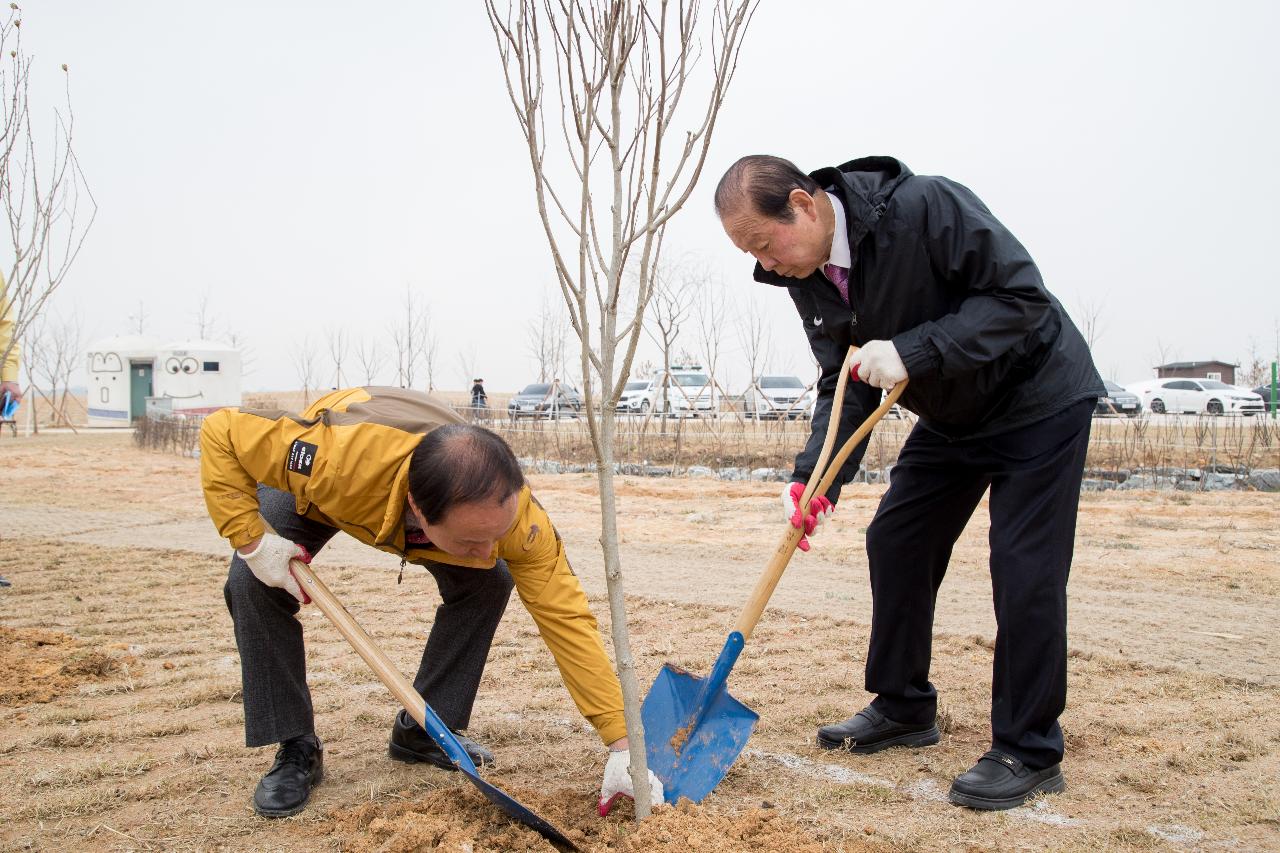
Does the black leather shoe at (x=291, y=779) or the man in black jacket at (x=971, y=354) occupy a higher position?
the man in black jacket at (x=971, y=354)

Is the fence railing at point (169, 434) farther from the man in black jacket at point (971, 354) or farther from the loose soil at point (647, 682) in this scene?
the man in black jacket at point (971, 354)

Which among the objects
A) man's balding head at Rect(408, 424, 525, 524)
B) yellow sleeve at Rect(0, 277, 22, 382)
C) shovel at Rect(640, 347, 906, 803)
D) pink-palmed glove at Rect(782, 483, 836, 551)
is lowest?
shovel at Rect(640, 347, 906, 803)

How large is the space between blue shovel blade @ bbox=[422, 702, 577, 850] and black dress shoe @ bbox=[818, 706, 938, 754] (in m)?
1.05

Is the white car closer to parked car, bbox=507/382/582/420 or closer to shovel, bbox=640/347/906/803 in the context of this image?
parked car, bbox=507/382/582/420

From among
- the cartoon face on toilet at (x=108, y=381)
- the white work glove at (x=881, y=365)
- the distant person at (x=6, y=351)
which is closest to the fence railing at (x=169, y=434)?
the cartoon face on toilet at (x=108, y=381)

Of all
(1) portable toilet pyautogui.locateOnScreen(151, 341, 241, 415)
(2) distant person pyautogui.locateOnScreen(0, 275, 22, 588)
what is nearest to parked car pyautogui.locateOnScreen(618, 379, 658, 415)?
(1) portable toilet pyautogui.locateOnScreen(151, 341, 241, 415)

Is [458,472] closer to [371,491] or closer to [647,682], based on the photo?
[371,491]

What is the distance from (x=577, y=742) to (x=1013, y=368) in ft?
5.79

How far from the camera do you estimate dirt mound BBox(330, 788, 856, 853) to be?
6.98ft

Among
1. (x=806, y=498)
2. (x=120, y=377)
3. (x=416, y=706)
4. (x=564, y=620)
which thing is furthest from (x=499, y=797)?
(x=120, y=377)

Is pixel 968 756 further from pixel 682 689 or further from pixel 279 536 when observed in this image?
pixel 279 536

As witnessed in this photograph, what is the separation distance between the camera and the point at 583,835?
92.5 inches

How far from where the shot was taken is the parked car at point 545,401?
911 inches

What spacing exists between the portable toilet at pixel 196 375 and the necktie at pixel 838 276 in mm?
29198
